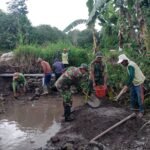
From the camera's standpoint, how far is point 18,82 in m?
16.8

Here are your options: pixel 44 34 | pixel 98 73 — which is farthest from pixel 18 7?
pixel 98 73

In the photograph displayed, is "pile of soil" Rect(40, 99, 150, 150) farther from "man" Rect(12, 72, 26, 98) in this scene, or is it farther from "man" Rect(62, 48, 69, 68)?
"man" Rect(62, 48, 69, 68)

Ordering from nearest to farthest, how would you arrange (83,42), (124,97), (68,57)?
(124,97)
(68,57)
(83,42)

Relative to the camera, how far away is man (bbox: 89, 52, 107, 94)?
37.9ft

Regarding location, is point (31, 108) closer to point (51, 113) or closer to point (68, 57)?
point (51, 113)

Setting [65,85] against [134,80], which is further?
[65,85]

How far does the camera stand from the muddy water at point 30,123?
9.60 m

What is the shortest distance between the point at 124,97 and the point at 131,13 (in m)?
6.02

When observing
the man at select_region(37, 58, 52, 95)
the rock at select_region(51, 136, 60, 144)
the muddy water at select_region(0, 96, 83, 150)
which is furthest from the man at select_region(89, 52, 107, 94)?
the man at select_region(37, 58, 52, 95)

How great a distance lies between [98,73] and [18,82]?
605 centimetres

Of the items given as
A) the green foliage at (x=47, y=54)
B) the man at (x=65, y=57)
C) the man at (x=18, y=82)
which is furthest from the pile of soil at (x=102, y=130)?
the green foliage at (x=47, y=54)

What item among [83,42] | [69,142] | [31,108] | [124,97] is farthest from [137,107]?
[83,42]

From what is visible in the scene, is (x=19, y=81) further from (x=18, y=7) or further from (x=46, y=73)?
(x=18, y=7)

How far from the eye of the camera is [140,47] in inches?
572
